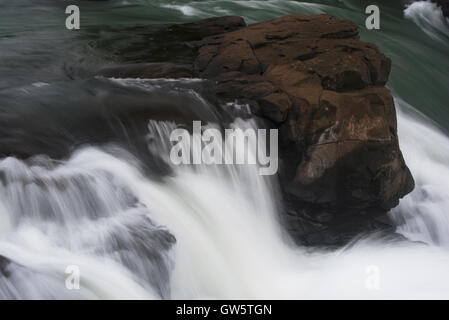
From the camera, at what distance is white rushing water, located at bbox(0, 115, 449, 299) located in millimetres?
4883

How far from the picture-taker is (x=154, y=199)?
18.7ft

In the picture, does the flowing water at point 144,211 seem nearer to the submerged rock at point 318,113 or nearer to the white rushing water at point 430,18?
the submerged rock at point 318,113

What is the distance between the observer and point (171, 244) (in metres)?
5.40

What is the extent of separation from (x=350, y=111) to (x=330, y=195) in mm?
→ 915

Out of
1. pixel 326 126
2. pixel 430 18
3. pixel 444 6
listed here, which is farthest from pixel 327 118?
pixel 444 6

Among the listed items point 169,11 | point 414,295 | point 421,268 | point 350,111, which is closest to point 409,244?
point 421,268

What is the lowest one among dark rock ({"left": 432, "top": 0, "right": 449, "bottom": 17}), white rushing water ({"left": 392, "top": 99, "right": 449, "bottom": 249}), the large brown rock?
white rushing water ({"left": 392, "top": 99, "right": 449, "bottom": 249})

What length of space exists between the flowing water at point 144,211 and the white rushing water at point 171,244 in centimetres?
1

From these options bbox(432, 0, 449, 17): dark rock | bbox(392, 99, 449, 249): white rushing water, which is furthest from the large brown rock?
bbox(432, 0, 449, 17): dark rock

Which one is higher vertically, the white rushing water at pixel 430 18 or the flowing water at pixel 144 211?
the white rushing water at pixel 430 18

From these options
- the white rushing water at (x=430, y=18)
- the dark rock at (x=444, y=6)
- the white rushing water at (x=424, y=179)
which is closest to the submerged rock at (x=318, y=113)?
the white rushing water at (x=424, y=179)

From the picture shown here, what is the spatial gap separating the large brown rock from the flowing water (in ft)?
1.08

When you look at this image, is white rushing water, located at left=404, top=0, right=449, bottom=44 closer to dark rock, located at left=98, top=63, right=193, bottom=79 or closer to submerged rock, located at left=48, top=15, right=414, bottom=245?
submerged rock, located at left=48, top=15, right=414, bottom=245

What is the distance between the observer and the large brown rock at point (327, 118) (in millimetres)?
6758
